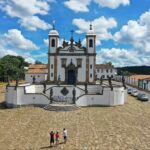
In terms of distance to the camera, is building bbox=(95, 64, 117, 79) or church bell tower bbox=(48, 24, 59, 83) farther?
building bbox=(95, 64, 117, 79)

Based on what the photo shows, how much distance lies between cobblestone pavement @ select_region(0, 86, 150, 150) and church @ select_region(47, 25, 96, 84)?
13.5m

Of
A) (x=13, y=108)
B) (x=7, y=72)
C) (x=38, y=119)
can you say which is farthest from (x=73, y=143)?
(x=7, y=72)

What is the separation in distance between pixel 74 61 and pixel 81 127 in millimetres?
23792

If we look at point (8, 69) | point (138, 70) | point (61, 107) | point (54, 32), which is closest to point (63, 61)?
point (54, 32)

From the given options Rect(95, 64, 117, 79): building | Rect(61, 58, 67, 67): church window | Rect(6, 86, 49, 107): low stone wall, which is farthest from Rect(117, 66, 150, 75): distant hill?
Rect(6, 86, 49, 107): low stone wall

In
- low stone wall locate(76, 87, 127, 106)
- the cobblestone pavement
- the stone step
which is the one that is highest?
low stone wall locate(76, 87, 127, 106)

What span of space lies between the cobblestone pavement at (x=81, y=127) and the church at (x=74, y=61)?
13.5 metres

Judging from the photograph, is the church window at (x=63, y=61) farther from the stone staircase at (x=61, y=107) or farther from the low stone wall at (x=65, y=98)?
the stone staircase at (x=61, y=107)

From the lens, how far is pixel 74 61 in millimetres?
48281

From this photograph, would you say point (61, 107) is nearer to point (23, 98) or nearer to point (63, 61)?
point (23, 98)

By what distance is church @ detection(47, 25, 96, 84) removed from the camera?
4797 centimetres

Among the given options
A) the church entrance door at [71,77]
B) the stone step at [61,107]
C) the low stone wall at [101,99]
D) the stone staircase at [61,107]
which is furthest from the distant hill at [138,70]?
the stone step at [61,107]

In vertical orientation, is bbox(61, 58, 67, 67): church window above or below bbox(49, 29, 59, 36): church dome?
below

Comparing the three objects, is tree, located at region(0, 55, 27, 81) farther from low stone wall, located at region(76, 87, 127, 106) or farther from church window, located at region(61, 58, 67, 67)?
low stone wall, located at region(76, 87, 127, 106)
